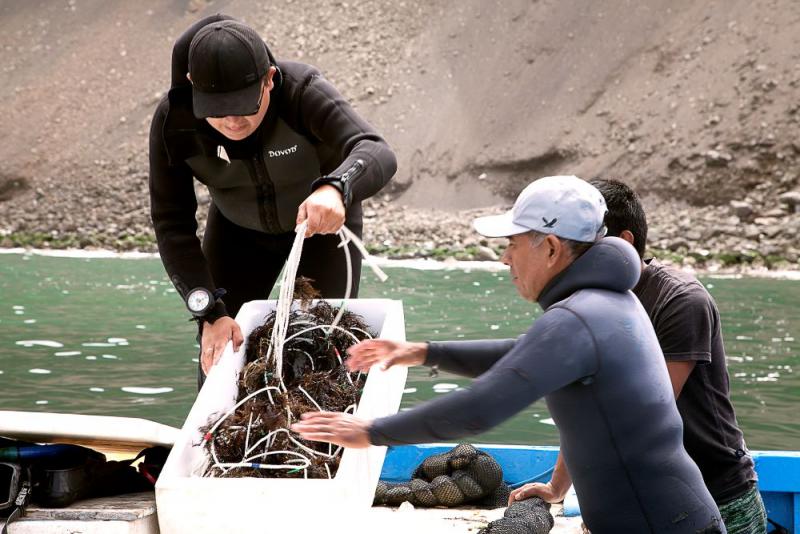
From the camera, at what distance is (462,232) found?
21.8 metres

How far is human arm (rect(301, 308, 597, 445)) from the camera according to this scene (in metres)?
2.24

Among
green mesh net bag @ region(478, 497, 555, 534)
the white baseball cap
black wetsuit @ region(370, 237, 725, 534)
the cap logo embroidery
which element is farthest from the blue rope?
the white baseball cap

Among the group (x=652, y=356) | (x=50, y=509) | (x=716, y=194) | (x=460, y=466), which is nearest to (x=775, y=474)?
(x=460, y=466)

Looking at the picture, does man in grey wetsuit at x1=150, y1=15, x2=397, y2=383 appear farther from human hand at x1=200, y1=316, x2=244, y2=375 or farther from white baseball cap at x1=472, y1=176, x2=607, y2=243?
white baseball cap at x1=472, y1=176, x2=607, y2=243

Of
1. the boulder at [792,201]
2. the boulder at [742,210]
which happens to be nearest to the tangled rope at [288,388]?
the boulder at [742,210]

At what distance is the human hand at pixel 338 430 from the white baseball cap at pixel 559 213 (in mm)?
525

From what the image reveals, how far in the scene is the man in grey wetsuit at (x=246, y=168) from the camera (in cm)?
323

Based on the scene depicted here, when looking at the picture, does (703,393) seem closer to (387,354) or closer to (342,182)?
(387,354)

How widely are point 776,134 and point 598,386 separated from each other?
23.0 meters

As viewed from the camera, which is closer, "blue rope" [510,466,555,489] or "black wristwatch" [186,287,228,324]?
"black wristwatch" [186,287,228,324]

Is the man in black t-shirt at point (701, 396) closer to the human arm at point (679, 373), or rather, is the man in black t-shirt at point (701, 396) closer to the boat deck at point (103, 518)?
the human arm at point (679, 373)

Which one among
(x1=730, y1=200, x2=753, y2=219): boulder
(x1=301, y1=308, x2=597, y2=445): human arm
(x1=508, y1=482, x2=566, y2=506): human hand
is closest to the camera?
(x1=301, y1=308, x2=597, y2=445): human arm

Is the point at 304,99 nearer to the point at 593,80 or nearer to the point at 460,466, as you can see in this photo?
the point at 460,466

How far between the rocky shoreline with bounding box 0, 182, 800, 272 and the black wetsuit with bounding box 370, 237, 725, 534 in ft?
52.3
